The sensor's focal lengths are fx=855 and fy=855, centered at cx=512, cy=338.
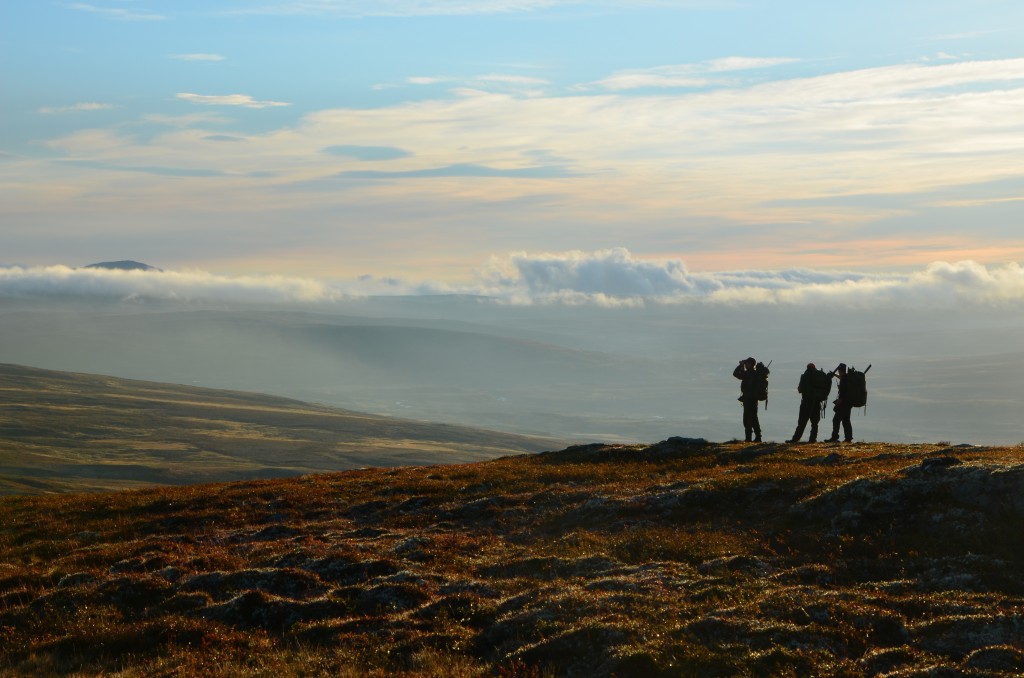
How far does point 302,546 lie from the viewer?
78.3 ft

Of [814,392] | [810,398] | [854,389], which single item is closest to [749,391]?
[810,398]

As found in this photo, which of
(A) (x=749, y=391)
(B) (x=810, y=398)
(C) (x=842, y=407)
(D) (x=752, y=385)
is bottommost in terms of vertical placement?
(C) (x=842, y=407)

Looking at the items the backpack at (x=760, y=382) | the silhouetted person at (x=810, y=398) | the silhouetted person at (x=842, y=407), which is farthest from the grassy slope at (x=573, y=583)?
the backpack at (x=760, y=382)

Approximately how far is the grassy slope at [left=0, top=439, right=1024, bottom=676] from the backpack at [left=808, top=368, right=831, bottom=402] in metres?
8.59

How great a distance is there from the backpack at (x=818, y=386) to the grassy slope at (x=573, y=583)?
28.2ft

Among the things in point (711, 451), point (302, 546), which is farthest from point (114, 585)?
point (711, 451)

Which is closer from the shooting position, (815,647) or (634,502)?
(815,647)

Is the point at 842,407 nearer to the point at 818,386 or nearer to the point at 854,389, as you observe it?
the point at 854,389

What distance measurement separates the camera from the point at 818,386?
131 ft

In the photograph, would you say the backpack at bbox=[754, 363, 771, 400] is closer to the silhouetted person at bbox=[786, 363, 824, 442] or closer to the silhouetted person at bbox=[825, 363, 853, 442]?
the silhouetted person at bbox=[786, 363, 824, 442]

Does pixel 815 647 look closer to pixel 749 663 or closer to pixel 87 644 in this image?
pixel 749 663

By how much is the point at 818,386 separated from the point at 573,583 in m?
25.5

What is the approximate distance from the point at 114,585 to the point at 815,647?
15364 mm

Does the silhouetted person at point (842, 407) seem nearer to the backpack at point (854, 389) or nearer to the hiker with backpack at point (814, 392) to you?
the backpack at point (854, 389)
